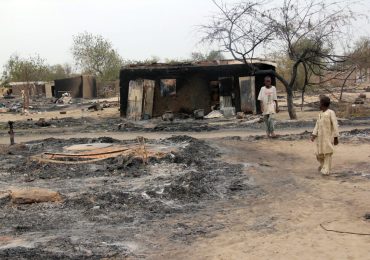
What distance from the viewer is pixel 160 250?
5199mm

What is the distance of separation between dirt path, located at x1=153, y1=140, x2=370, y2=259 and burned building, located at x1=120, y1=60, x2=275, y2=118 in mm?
13235

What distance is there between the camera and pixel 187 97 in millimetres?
23875

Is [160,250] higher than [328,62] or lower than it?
lower

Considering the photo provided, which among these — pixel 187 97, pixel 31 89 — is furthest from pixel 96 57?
pixel 187 97

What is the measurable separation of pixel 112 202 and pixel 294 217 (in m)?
2.61

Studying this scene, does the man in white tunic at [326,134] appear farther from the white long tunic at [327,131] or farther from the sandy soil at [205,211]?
the sandy soil at [205,211]

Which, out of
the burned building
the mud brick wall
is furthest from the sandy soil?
the mud brick wall

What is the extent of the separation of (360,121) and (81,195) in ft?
43.5

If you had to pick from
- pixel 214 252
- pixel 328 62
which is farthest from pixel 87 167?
pixel 328 62

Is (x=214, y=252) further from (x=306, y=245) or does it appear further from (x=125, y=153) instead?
(x=125, y=153)

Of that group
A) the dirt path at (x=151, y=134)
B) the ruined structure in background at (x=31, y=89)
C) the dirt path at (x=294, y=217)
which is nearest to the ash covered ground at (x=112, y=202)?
the dirt path at (x=294, y=217)

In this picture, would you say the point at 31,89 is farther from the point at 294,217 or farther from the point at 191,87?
the point at 294,217

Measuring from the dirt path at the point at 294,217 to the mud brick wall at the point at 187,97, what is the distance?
1341cm

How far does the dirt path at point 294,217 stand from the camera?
4.97 metres
